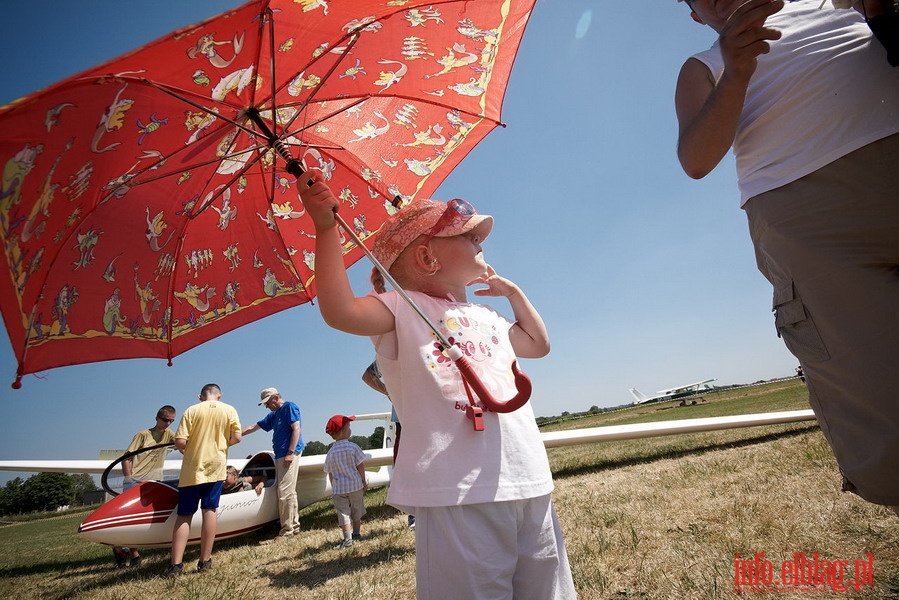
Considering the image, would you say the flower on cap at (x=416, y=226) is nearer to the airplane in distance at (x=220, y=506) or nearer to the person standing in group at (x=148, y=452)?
the airplane in distance at (x=220, y=506)

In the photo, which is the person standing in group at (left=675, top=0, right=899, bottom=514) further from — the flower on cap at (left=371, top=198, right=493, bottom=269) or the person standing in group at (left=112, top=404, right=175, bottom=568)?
the person standing in group at (left=112, top=404, right=175, bottom=568)

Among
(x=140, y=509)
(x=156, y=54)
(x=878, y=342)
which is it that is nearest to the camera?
(x=878, y=342)

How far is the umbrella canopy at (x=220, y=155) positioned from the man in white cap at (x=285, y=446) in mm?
3938

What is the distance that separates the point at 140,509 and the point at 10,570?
356 cm

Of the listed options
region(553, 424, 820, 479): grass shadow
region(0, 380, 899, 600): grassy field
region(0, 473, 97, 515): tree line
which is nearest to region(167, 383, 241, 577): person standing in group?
region(0, 380, 899, 600): grassy field

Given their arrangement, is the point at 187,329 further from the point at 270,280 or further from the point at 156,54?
the point at 156,54

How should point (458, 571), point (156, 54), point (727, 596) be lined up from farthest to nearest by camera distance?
point (727, 596)
point (156, 54)
point (458, 571)

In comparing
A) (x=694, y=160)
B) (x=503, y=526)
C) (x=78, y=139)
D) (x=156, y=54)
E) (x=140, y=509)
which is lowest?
(x=140, y=509)

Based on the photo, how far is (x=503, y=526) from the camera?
1.27m

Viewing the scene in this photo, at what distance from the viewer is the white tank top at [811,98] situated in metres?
1.15

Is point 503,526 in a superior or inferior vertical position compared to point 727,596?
superior

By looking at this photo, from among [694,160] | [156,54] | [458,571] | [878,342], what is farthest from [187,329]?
[878,342]

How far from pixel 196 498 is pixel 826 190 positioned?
5902 millimetres

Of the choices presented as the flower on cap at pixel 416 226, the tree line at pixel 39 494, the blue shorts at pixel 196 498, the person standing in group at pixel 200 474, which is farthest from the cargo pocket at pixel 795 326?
the tree line at pixel 39 494
